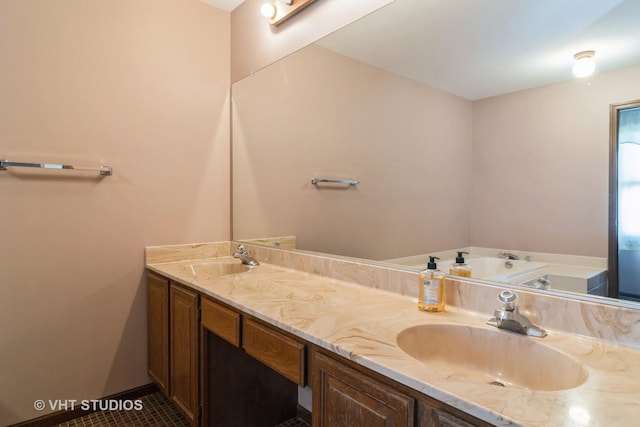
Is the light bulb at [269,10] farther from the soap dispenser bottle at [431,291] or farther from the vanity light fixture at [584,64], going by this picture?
the soap dispenser bottle at [431,291]

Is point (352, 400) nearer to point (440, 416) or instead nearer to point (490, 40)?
point (440, 416)

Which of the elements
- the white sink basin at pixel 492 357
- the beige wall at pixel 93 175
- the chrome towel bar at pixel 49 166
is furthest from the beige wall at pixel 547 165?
the chrome towel bar at pixel 49 166

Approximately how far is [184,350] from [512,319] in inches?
58.1

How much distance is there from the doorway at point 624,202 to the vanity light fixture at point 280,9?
1.50m

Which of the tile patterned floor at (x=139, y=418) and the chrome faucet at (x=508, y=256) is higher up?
the chrome faucet at (x=508, y=256)

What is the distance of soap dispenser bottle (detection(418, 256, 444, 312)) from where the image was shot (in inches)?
46.6

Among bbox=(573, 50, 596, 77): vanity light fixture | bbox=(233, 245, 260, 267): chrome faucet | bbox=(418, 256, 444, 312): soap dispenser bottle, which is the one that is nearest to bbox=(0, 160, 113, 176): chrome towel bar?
bbox=(233, 245, 260, 267): chrome faucet

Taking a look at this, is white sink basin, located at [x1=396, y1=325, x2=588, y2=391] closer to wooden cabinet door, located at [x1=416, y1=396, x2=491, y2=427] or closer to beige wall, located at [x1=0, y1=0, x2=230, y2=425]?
wooden cabinet door, located at [x1=416, y1=396, x2=491, y2=427]

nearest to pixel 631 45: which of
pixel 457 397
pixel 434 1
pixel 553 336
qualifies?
pixel 434 1

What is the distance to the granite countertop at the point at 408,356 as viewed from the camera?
624 millimetres

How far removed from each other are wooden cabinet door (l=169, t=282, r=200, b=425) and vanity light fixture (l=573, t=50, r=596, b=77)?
1678 millimetres

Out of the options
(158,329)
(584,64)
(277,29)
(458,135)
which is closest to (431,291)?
(458,135)

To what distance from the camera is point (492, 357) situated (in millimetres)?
995

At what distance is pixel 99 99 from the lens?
6.33 ft
